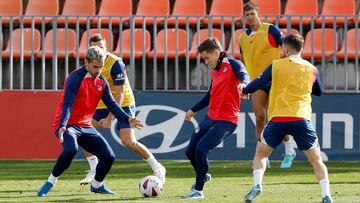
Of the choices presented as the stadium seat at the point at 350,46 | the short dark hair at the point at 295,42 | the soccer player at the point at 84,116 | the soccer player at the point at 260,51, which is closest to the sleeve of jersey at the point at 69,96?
the soccer player at the point at 84,116

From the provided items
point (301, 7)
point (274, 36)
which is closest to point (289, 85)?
point (274, 36)

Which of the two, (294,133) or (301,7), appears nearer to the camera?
(294,133)

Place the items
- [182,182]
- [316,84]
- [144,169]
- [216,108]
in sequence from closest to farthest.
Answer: [316,84] < [216,108] < [182,182] < [144,169]

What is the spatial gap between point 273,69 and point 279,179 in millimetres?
3456

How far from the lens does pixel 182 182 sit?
13891mm

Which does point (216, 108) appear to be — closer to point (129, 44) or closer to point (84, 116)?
point (84, 116)

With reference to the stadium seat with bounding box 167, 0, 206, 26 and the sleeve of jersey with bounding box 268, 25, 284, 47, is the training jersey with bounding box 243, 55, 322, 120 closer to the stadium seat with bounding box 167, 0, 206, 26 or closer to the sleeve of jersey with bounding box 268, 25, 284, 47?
the sleeve of jersey with bounding box 268, 25, 284, 47

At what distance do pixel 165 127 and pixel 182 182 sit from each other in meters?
3.41

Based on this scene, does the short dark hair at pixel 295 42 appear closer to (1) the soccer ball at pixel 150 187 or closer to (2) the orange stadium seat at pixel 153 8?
(1) the soccer ball at pixel 150 187

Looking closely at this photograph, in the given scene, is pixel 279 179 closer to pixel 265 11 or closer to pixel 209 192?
pixel 209 192

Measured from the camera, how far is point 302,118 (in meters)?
11.0

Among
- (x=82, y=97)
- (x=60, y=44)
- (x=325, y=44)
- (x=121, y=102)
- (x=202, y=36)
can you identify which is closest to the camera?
(x=82, y=97)

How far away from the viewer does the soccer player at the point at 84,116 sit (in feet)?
38.8

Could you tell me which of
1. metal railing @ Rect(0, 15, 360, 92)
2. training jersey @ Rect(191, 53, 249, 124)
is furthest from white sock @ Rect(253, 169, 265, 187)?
metal railing @ Rect(0, 15, 360, 92)
